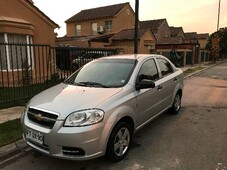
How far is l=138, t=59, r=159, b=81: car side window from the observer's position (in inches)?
182

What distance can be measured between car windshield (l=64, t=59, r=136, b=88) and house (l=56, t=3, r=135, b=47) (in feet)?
90.4

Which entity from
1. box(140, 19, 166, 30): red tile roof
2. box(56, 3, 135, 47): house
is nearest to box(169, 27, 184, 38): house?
box(140, 19, 166, 30): red tile roof

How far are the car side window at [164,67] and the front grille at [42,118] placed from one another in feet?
9.64

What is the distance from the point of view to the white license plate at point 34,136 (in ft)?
11.1

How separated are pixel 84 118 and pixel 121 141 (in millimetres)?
879

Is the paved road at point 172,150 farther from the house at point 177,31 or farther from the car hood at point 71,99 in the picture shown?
the house at point 177,31

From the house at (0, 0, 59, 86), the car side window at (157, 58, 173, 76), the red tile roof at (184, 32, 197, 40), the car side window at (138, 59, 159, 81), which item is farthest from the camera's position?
the red tile roof at (184, 32, 197, 40)

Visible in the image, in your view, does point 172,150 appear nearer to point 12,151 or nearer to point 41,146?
point 41,146

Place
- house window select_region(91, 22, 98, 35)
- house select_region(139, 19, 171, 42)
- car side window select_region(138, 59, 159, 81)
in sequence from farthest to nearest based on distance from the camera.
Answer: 1. house select_region(139, 19, 171, 42)
2. house window select_region(91, 22, 98, 35)
3. car side window select_region(138, 59, 159, 81)

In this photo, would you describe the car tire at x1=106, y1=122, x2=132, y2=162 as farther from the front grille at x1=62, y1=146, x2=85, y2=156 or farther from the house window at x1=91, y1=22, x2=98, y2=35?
the house window at x1=91, y1=22, x2=98, y2=35

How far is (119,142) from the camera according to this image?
12.4 feet

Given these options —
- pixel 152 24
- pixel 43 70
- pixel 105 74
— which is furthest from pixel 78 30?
pixel 105 74

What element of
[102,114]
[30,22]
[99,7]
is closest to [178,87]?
[102,114]

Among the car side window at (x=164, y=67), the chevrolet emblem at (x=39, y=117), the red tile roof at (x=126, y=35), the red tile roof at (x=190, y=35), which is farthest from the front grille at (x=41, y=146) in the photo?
the red tile roof at (x=190, y=35)
